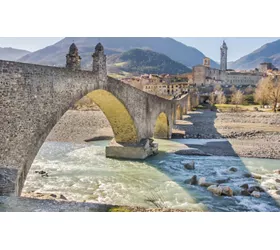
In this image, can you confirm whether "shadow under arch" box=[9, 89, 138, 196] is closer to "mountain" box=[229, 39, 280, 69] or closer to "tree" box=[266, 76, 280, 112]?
"mountain" box=[229, 39, 280, 69]

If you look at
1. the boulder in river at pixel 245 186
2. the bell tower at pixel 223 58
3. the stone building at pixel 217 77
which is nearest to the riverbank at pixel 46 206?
the boulder in river at pixel 245 186

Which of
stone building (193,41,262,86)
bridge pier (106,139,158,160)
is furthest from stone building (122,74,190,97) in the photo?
bridge pier (106,139,158,160)

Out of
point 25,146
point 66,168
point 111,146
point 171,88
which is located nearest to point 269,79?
point 171,88

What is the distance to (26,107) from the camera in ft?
32.3

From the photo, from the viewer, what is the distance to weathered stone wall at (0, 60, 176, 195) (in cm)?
883

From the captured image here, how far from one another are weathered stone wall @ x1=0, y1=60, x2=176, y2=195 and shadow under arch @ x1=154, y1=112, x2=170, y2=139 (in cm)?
1719

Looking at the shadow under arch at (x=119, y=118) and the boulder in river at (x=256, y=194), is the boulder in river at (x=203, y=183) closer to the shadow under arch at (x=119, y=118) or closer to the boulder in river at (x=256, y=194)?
the boulder in river at (x=256, y=194)

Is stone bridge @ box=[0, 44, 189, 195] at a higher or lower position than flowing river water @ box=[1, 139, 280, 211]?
higher

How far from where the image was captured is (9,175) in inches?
346

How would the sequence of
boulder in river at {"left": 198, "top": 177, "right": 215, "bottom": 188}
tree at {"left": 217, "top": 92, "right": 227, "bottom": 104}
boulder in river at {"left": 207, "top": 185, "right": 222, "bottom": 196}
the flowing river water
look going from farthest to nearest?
tree at {"left": 217, "top": 92, "right": 227, "bottom": 104} < boulder in river at {"left": 198, "top": 177, "right": 215, "bottom": 188} < boulder in river at {"left": 207, "top": 185, "right": 222, "bottom": 196} < the flowing river water

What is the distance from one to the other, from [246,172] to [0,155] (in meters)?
12.1

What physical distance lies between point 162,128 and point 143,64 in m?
123

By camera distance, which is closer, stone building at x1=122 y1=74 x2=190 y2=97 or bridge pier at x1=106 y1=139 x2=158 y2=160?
bridge pier at x1=106 y1=139 x2=158 y2=160

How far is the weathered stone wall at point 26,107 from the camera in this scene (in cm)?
883
